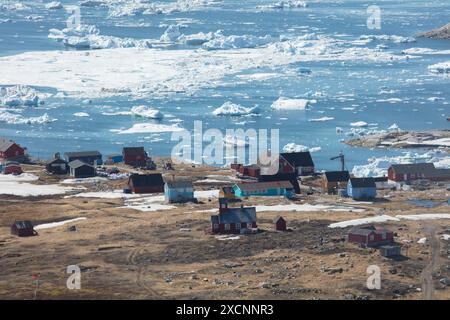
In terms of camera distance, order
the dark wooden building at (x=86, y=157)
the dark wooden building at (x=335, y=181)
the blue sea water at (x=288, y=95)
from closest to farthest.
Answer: the dark wooden building at (x=335, y=181)
the dark wooden building at (x=86, y=157)
the blue sea water at (x=288, y=95)

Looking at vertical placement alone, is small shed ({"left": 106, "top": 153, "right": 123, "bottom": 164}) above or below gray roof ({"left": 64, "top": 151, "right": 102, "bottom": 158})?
below

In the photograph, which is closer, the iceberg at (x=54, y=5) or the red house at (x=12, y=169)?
the red house at (x=12, y=169)

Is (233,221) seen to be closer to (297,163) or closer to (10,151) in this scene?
(297,163)

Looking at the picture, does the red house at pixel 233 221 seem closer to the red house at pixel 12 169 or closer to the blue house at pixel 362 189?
the blue house at pixel 362 189

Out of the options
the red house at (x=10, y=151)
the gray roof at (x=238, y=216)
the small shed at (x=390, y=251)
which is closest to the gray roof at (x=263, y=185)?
the gray roof at (x=238, y=216)

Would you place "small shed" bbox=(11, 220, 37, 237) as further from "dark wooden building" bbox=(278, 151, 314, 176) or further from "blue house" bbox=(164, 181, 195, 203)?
"dark wooden building" bbox=(278, 151, 314, 176)

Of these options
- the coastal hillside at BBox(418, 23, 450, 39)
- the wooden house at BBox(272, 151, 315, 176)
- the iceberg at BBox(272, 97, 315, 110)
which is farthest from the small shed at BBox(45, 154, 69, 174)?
the coastal hillside at BBox(418, 23, 450, 39)

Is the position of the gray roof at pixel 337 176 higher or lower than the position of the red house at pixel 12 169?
higher

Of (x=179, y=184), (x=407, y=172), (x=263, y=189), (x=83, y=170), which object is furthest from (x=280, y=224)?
(x=83, y=170)
